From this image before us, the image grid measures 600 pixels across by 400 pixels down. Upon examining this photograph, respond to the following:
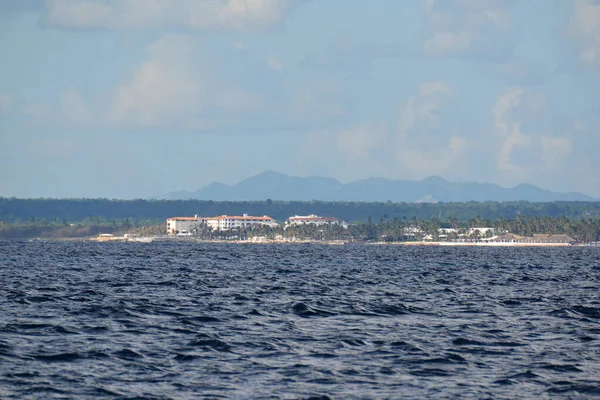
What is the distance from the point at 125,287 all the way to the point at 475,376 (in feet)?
161

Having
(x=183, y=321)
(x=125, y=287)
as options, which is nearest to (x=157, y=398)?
(x=183, y=321)

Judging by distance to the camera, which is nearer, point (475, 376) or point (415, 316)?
point (475, 376)

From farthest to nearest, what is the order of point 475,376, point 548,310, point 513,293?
point 513,293, point 548,310, point 475,376

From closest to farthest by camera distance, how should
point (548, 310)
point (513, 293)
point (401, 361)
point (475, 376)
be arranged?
point (475, 376), point (401, 361), point (548, 310), point (513, 293)

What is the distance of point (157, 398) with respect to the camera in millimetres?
33500

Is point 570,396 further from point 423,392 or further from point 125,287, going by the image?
point 125,287

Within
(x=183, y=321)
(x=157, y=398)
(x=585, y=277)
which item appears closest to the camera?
(x=157, y=398)

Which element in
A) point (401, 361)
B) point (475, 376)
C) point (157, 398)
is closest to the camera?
point (157, 398)

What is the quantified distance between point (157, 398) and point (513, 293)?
5183cm

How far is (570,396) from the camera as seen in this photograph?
34.5m

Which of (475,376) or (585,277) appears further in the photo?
(585,277)

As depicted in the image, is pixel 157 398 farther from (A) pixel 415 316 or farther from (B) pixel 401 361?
(A) pixel 415 316

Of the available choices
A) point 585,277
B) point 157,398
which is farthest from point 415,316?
point 585,277

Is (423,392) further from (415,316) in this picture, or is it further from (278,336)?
(415,316)
